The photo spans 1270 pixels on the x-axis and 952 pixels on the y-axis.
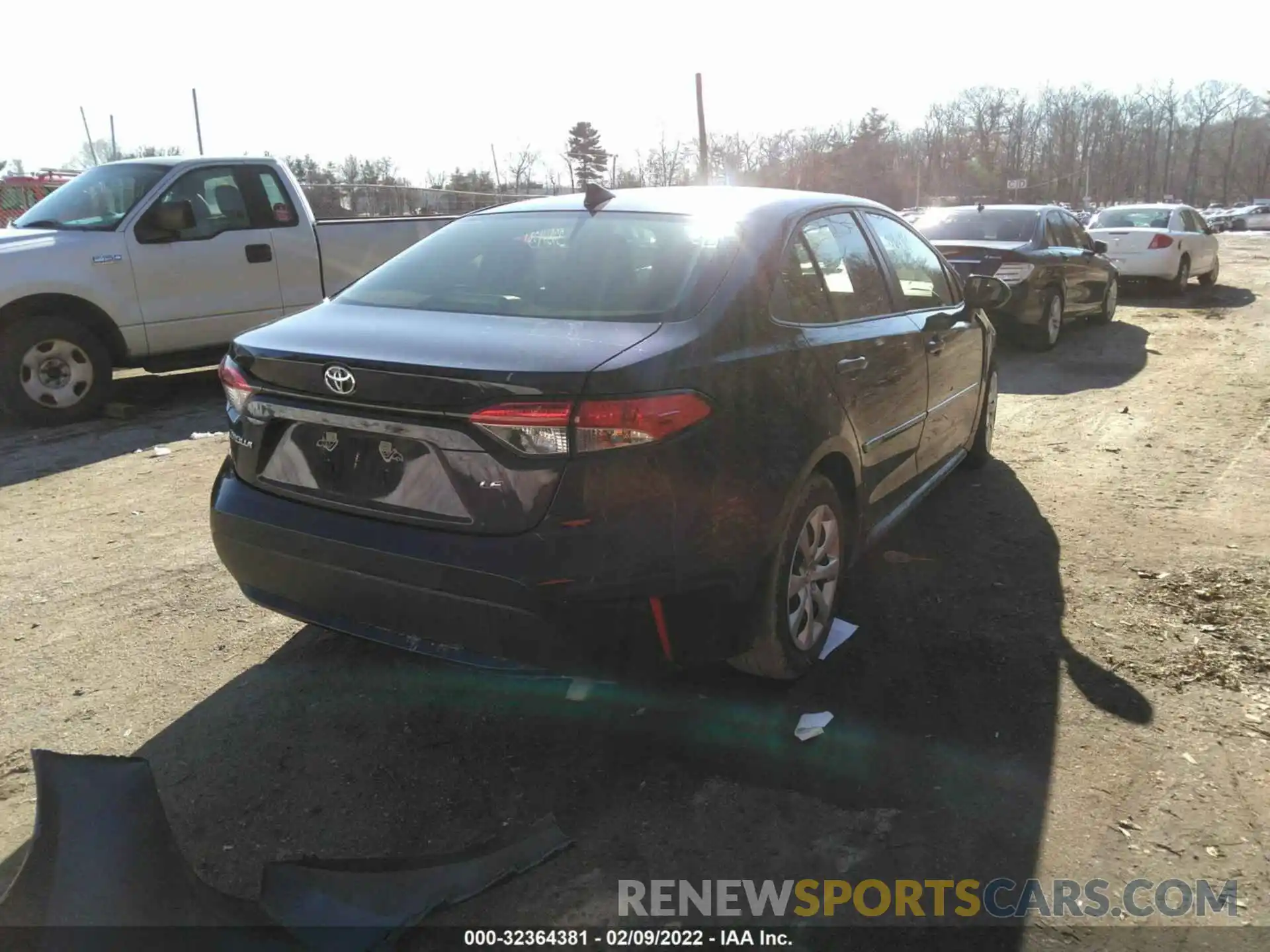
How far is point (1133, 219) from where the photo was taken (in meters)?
16.3

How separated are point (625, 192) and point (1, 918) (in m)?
3.18

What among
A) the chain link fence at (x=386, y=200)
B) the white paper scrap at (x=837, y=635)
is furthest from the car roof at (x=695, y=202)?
the chain link fence at (x=386, y=200)

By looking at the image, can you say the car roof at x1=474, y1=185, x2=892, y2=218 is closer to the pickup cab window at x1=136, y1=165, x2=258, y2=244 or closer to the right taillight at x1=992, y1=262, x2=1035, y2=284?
the pickup cab window at x1=136, y1=165, x2=258, y2=244

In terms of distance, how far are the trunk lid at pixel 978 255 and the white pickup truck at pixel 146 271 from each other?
5908 mm

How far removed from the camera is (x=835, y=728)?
313 cm

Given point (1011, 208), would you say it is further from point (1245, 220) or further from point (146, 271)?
point (1245, 220)

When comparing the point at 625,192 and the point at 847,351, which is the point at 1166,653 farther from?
the point at 625,192

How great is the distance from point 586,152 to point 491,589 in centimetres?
6770

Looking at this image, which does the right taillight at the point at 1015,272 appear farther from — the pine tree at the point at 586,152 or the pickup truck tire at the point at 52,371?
the pine tree at the point at 586,152

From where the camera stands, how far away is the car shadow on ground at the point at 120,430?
6.36 meters

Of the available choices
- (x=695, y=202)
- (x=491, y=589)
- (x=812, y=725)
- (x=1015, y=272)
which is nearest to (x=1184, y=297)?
(x=1015, y=272)

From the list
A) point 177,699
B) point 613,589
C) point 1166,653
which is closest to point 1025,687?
point 1166,653

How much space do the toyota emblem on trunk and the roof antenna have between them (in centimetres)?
142

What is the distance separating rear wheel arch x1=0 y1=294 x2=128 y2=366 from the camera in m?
7.00
